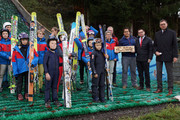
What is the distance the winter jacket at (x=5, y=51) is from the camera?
5.35m

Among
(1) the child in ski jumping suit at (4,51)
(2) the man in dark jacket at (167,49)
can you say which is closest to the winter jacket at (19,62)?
(1) the child in ski jumping suit at (4,51)

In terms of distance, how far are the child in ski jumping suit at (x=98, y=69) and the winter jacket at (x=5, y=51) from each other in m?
2.49

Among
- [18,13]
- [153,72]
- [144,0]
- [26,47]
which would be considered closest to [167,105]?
→ [26,47]

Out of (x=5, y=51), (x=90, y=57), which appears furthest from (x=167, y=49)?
(x=5, y=51)

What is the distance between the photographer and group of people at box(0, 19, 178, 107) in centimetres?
409

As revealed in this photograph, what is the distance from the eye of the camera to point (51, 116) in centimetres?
333

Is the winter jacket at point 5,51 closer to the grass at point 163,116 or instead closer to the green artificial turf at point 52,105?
the green artificial turf at point 52,105

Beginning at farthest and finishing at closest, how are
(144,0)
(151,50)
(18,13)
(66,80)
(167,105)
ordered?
(144,0), (18,13), (151,50), (167,105), (66,80)

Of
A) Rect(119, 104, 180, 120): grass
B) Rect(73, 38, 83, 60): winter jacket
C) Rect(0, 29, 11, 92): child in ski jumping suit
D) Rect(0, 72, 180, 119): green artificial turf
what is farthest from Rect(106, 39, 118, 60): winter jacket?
Rect(0, 29, 11, 92): child in ski jumping suit

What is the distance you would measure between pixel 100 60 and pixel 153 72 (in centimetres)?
457

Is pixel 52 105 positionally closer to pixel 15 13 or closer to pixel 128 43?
pixel 128 43

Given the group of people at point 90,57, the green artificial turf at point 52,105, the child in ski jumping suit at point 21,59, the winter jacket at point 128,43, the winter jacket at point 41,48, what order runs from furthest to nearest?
the winter jacket at point 128,43 → the winter jacket at point 41,48 → the child in ski jumping suit at point 21,59 → the group of people at point 90,57 → the green artificial turf at point 52,105

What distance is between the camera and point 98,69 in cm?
437

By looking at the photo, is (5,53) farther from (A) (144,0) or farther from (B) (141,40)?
(A) (144,0)
